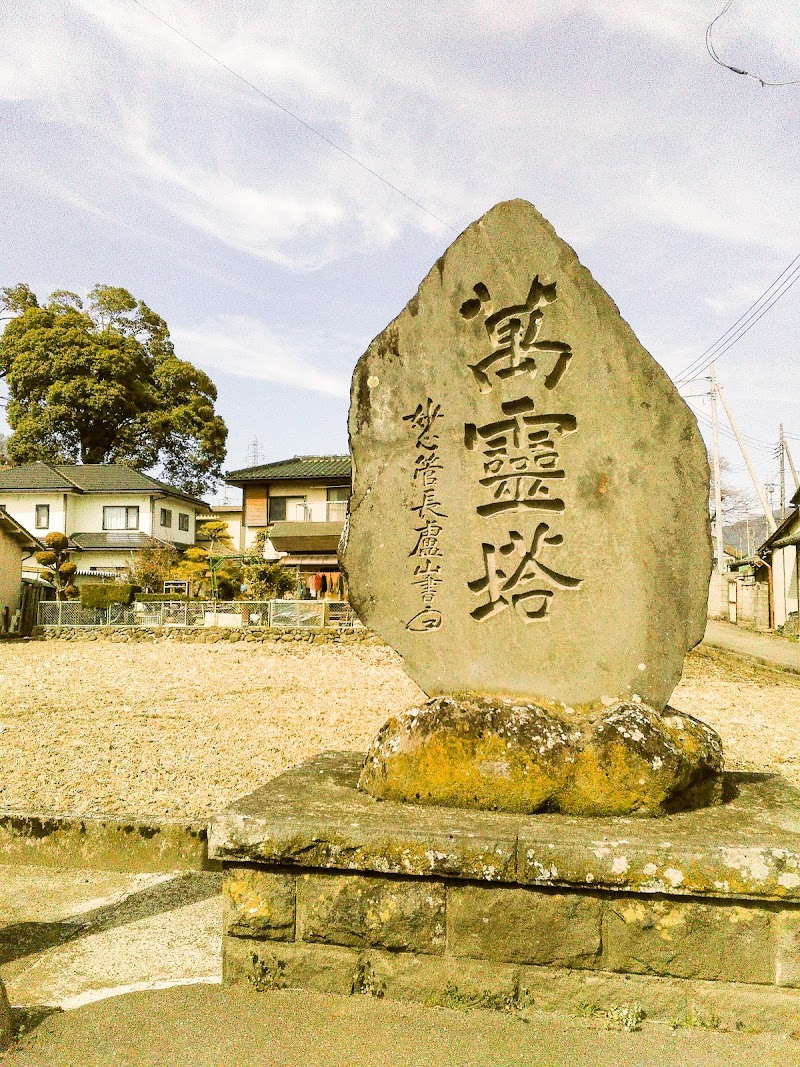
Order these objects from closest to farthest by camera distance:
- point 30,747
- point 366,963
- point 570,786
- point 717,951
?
point 717,951
point 366,963
point 570,786
point 30,747

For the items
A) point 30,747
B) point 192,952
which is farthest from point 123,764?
point 192,952

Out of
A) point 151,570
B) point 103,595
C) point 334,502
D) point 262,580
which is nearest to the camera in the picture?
point 103,595

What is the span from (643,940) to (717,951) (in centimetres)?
22

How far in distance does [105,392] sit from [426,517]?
114 feet

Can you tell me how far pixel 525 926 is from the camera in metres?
2.59

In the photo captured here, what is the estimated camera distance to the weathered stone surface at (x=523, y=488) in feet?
10.7

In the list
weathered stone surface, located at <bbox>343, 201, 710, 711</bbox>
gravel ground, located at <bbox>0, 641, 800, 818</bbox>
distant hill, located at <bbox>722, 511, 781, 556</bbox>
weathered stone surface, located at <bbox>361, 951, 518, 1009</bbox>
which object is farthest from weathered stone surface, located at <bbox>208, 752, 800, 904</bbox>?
distant hill, located at <bbox>722, 511, 781, 556</bbox>

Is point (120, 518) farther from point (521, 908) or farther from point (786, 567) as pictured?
point (521, 908)

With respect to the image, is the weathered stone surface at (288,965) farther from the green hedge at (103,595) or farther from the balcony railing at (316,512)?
the balcony railing at (316,512)

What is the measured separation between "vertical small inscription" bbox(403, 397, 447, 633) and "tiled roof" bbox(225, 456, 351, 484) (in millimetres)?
26778

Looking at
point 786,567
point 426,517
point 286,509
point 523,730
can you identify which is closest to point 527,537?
point 426,517

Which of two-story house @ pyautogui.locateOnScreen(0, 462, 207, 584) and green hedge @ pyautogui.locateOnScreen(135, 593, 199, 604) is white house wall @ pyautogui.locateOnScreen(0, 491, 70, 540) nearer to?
two-story house @ pyautogui.locateOnScreen(0, 462, 207, 584)

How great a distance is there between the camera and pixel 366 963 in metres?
2.68

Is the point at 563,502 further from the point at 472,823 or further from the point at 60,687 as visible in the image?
the point at 60,687
